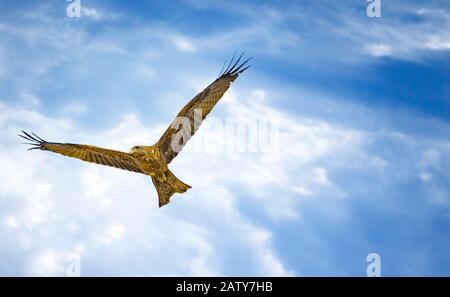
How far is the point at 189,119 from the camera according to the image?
13414 millimetres

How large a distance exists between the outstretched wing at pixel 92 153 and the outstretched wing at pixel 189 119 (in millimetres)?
861

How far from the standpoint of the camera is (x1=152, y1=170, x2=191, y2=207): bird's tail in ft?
43.5

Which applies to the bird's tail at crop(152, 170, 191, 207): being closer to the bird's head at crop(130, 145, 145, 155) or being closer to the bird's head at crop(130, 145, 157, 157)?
the bird's head at crop(130, 145, 157, 157)

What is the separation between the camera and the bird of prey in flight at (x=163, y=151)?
13.2 meters

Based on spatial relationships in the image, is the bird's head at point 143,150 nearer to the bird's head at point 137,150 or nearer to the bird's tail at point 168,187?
the bird's head at point 137,150

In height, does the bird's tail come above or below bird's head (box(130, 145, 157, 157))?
below

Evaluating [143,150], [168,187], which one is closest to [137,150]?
[143,150]

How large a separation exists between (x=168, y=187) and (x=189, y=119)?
1640 millimetres

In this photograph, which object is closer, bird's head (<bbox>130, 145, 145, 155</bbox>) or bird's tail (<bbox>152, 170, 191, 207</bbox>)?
bird's head (<bbox>130, 145, 145, 155</bbox>)

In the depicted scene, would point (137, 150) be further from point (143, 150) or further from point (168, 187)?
point (168, 187)
